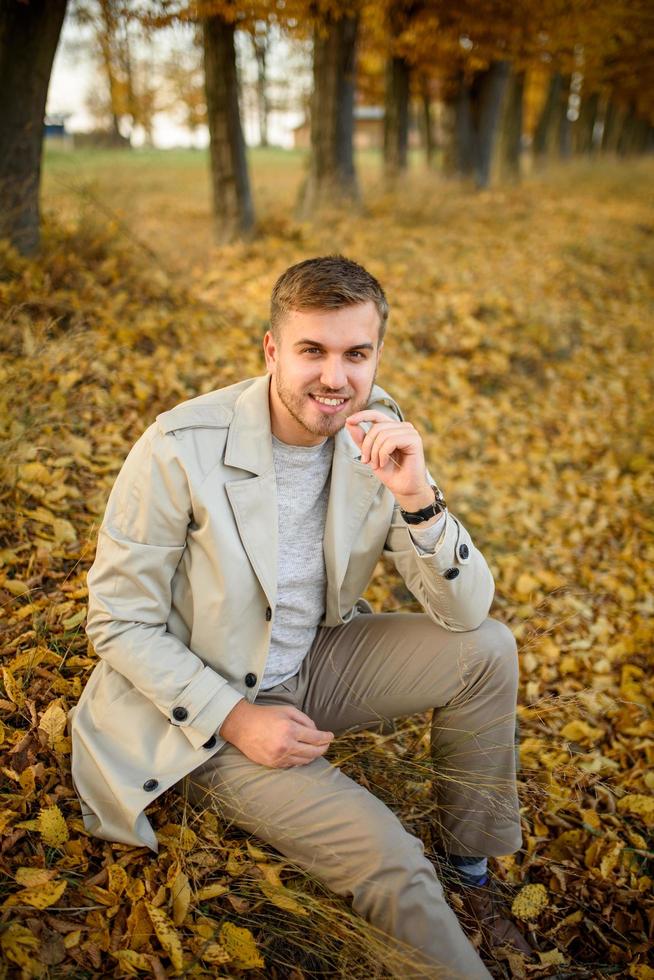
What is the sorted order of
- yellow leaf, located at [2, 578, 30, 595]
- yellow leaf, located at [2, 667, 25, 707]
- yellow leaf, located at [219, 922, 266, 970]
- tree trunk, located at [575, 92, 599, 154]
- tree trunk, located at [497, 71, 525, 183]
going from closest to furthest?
yellow leaf, located at [219, 922, 266, 970] → yellow leaf, located at [2, 667, 25, 707] → yellow leaf, located at [2, 578, 30, 595] → tree trunk, located at [497, 71, 525, 183] → tree trunk, located at [575, 92, 599, 154]

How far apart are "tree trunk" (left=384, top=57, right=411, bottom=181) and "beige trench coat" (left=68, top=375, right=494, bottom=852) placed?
453 inches

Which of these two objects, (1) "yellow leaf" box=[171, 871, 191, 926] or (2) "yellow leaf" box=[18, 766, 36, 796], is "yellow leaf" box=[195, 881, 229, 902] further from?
(2) "yellow leaf" box=[18, 766, 36, 796]

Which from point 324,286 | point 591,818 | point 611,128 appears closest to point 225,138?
point 324,286

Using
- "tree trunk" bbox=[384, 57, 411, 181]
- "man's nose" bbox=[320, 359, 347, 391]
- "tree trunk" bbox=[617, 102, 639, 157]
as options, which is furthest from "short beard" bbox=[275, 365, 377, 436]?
"tree trunk" bbox=[617, 102, 639, 157]

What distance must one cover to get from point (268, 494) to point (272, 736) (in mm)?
724

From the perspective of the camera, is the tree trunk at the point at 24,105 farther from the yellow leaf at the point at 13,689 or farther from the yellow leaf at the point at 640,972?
the yellow leaf at the point at 640,972

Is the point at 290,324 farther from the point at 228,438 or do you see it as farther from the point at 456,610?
the point at 456,610

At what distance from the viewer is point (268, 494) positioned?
7.23ft

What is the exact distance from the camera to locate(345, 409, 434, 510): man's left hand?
216 cm

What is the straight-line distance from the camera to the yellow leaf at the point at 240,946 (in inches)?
74.3

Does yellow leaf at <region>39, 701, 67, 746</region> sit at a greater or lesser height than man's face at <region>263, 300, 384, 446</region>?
lesser

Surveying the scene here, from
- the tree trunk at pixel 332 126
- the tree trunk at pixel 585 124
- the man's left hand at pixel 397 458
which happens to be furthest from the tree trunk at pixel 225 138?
the tree trunk at pixel 585 124

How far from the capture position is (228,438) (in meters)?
2.18

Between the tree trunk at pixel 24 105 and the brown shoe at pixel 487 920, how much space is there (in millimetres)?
4839
